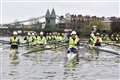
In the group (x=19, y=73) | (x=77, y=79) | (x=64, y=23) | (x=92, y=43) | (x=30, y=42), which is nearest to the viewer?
(x=77, y=79)

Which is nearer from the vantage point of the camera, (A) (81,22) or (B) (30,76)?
(B) (30,76)

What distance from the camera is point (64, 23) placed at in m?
181

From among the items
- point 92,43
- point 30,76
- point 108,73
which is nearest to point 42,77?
point 30,76

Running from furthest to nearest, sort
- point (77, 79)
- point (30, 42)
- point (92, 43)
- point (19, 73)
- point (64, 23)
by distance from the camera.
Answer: point (64, 23) < point (30, 42) < point (92, 43) < point (19, 73) < point (77, 79)

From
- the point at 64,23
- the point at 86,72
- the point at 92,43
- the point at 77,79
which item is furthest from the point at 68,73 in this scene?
the point at 64,23

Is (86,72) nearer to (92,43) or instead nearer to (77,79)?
(77,79)

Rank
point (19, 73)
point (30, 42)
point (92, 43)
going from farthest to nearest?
point (30, 42), point (92, 43), point (19, 73)

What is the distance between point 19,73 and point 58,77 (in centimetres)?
197

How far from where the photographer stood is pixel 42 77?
60.0 ft

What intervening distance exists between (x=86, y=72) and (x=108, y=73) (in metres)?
1.02

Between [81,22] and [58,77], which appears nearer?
[58,77]

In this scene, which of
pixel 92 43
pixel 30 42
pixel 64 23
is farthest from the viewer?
pixel 64 23

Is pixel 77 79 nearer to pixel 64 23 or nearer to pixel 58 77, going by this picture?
pixel 58 77

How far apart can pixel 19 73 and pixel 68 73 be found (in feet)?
6.82
